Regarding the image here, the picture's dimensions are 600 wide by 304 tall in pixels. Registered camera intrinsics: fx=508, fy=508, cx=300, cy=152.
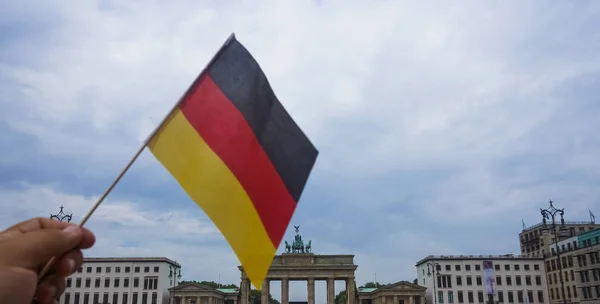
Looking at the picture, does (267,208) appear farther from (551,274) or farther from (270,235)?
(551,274)

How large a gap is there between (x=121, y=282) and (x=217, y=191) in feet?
341

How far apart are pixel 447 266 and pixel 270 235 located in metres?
101

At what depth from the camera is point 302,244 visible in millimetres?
104438

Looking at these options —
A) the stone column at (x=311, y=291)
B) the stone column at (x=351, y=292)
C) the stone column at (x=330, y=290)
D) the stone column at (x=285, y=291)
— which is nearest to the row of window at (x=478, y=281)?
the stone column at (x=351, y=292)

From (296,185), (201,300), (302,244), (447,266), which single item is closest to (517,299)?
(447,266)

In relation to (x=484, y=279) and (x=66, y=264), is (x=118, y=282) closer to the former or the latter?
(x=484, y=279)

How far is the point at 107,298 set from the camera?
101188 mm

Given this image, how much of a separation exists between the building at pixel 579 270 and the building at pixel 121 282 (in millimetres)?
72484

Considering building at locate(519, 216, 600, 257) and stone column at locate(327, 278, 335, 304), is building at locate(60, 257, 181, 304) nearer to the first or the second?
stone column at locate(327, 278, 335, 304)

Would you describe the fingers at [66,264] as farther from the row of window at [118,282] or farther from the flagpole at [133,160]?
the row of window at [118,282]

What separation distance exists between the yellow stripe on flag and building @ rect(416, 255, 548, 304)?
3841 inches

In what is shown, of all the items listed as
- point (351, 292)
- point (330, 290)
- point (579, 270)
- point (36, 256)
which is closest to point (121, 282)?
point (330, 290)

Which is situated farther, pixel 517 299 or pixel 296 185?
pixel 517 299

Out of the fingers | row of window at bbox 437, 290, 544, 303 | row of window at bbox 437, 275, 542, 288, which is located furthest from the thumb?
row of window at bbox 437, 275, 542, 288
